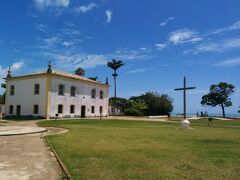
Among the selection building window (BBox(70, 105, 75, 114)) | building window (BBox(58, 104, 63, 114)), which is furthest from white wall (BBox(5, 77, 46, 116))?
building window (BBox(70, 105, 75, 114))

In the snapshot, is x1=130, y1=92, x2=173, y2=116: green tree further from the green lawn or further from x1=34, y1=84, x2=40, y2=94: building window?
the green lawn

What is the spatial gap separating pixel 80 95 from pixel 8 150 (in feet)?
107

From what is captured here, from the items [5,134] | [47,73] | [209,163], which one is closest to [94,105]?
[47,73]

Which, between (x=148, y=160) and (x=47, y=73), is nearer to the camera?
(x=148, y=160)

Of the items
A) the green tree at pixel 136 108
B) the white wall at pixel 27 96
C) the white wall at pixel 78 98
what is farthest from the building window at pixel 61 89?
the green tree at pixel 136 108

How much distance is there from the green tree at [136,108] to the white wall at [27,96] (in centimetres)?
2187

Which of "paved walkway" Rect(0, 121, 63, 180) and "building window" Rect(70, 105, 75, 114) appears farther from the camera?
"building window" Rect(70, 105, 75, 114)

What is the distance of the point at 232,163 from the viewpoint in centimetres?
798

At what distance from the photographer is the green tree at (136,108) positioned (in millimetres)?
54562

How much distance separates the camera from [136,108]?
55094 mm

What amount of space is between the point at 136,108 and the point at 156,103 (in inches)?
211

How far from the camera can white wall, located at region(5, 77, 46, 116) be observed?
37.4 metres

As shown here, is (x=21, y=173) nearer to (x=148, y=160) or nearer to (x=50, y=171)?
(x=50, y=171)

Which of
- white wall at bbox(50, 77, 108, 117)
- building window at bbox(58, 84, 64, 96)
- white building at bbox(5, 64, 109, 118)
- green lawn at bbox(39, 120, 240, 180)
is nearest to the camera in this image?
green lawn at bbox(39, 120, 240, 180)
